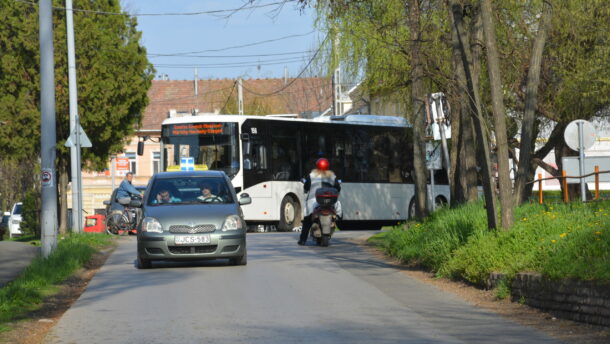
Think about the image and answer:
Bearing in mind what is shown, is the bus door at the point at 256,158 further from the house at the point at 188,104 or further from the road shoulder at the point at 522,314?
the house at the point at 188,104

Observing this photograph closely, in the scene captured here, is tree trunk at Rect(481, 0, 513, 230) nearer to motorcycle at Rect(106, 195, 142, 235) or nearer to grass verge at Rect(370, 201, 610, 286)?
grass verge at Rect(370, 201, 610, 286)

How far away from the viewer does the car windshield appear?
17375 millimetres

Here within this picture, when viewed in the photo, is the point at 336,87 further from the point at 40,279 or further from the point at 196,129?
the point at 40,279

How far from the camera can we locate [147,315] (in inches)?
427

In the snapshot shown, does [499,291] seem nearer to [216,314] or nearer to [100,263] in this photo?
[216,314]

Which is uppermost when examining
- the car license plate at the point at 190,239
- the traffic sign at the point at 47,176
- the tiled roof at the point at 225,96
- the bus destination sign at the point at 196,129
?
the tiled roof at the point at 225,96

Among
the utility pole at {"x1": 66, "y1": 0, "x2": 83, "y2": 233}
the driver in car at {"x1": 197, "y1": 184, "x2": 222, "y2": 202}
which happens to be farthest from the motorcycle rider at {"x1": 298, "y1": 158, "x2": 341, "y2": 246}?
the utility pole at {"x1": 66, "y1": 0, "x2": 83, "y2": 233}

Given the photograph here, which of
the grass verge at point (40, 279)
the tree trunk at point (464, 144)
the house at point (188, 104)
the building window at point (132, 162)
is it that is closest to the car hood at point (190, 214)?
the grass verge at point (40, 279)

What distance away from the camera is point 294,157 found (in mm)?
32781

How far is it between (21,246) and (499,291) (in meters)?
Result: 13.4

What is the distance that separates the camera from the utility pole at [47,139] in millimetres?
17922

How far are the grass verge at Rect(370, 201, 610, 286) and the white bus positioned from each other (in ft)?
46.1

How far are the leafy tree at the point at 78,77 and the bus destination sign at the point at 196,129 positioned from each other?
18.9 feet

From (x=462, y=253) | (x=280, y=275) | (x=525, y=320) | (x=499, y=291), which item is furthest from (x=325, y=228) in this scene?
(x=525, y=320)
